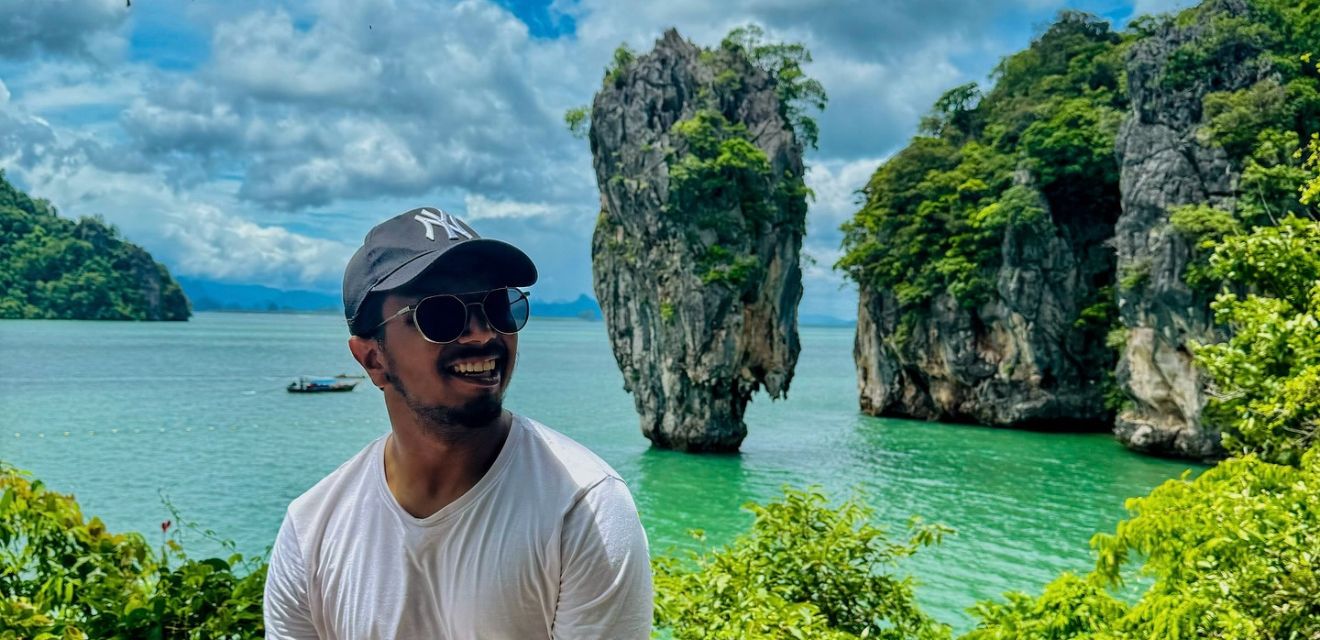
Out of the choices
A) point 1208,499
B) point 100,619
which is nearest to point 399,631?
point 100,619

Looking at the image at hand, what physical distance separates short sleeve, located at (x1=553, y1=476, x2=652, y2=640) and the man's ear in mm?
437

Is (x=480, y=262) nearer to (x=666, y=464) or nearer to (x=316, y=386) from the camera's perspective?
(x=666, y=464)

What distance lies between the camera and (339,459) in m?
29.9

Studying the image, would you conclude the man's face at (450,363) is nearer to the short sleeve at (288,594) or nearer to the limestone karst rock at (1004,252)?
the short sleeve at (288,594)

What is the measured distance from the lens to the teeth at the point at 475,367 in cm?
156

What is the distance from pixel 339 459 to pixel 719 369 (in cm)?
A: 1273

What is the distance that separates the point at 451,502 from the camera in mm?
1585

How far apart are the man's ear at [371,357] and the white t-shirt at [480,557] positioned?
0.51ft

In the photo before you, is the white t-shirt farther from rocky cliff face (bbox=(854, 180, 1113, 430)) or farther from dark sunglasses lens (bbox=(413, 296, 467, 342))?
rocky cliff face (bbox=(854, 180, 1113, 430))

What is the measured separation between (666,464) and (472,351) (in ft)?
90.7

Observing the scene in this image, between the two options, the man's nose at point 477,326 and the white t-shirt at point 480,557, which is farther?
the man's nose at point 477,326

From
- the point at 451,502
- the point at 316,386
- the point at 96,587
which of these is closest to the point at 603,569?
the point at 451,502

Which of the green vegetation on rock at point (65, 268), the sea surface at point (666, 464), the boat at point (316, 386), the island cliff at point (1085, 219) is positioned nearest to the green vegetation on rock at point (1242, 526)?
the sea surface at point (666, 464)

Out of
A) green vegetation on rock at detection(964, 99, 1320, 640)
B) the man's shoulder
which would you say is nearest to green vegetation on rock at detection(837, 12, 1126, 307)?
green vegetation on rock at detection(964, 99, 1320, 640)
